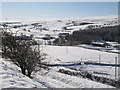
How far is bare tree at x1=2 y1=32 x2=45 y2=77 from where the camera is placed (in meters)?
7.72

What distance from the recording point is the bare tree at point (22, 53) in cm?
772

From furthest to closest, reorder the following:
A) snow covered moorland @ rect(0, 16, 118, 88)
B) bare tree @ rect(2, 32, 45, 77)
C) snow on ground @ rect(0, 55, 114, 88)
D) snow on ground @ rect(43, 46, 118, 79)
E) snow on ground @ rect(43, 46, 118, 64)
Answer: snow on ground @ rect(43, 46, 118, 64) → snow on ground @ rect(43, 46, 118, 79) → bare tree @ rect(2, 32, 45, 77) → snow covered moorland @ rect(0, 16, 118, 88) → snow on ground @ rect(0, 55, 114, 88)

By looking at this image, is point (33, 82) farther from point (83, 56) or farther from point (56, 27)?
point (56, 27)

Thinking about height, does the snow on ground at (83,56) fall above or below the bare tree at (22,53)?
below

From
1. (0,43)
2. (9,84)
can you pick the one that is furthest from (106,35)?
(9,84)

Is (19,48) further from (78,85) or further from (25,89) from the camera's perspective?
(25,89)

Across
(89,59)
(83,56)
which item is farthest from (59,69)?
(83,56)

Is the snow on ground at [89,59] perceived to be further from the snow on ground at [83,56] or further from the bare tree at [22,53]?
the bare tree at [22,53]

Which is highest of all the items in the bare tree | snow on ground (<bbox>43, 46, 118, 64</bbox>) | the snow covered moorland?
the bare tree

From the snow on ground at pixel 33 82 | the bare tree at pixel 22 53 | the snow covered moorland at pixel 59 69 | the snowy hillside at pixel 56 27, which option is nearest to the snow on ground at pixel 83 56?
the snow covered moorland at pixel 59 69

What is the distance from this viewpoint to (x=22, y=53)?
804 centimetres

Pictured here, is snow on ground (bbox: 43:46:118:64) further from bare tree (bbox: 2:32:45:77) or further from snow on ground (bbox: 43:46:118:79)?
bare tree (bbox: 2:32:45:77)

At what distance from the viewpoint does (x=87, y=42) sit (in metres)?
41.8

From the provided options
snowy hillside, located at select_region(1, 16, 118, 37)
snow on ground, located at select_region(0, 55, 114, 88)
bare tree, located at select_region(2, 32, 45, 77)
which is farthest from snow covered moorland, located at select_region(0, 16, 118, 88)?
snowy hillside, located at select_region(1, 16, 118, 37)
